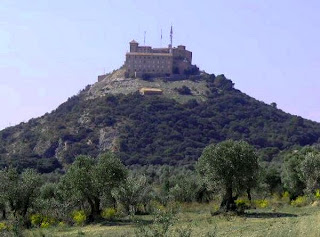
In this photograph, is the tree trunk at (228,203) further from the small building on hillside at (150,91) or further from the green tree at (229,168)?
the small building on hillside at (150,91)

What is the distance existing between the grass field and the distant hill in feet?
235

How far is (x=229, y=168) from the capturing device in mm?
38750

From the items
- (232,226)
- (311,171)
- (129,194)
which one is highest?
(311,171)

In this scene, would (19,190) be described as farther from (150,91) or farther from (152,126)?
(150,91)

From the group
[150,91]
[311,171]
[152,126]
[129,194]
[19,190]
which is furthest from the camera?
[150,91]

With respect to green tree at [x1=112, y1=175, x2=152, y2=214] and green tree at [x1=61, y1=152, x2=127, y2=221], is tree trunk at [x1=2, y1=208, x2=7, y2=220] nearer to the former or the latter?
green tree at [x1=61, y1=152, x2=127, y2=221]

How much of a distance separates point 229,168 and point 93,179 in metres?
10.1

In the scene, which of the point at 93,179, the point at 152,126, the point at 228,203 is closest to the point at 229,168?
the point at 228,203

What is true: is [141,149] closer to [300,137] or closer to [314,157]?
[300,137]

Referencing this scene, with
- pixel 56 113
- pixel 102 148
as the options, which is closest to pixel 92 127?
pixel 102 148

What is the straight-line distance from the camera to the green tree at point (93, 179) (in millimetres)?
39750

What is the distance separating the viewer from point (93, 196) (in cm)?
4062

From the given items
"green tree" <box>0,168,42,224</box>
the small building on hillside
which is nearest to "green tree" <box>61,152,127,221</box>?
"green tree" <box>0,168,42,224</box>

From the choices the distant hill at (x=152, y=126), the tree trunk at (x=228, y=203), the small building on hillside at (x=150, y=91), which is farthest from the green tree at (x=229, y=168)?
the small building on hillside at (x=150, y=91)
